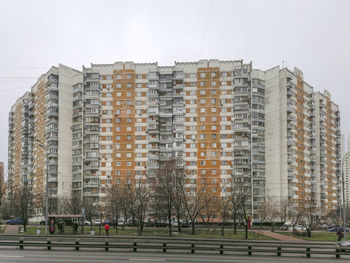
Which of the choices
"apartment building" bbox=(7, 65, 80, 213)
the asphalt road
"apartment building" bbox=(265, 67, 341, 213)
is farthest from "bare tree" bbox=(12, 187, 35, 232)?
"apartment building" bbox=(265, 67, 341, 213)

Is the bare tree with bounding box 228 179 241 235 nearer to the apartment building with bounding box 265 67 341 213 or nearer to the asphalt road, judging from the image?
the asphalt road

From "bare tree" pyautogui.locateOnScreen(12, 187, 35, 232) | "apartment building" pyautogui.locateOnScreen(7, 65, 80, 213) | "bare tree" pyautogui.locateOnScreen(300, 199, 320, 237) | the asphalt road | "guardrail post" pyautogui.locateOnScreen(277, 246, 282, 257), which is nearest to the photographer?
the asphalt road

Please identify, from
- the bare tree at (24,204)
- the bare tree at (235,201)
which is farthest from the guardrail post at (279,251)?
the bare tree at (24,204)

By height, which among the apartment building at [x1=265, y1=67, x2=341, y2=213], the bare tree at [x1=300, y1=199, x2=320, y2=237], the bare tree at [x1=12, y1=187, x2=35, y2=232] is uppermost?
the apartment building at [x1=265, y1=67, x2=341, y2=213]

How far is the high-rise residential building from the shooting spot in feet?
319

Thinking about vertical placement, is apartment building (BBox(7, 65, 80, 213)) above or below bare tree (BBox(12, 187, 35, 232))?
above

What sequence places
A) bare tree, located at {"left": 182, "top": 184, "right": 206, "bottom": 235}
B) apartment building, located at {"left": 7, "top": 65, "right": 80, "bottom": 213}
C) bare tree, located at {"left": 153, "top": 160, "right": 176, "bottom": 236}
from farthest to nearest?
apartment building, located at {"left": 7, "top": 65, "right": 80, "bottom": 213} < bare tree, located at {"left": 182, "top": 184, "right": 206, "bottom": 235} < bare tree, located at {"left": 153, "top": 160, "right": 176, "bottom": 236}

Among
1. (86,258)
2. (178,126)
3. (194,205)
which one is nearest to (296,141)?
(178,126)

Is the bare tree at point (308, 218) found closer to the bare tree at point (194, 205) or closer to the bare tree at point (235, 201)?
the bare tree at point (235, 201)

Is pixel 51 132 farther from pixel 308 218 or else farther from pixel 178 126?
pixel 308 218

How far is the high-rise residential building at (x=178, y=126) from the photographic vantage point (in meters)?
97.4

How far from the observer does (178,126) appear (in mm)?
99812

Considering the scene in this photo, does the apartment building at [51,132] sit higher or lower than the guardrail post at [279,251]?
higher

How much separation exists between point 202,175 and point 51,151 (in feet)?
141
